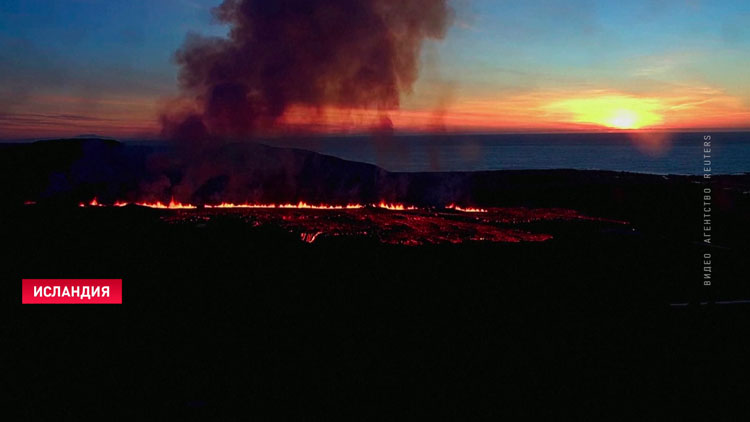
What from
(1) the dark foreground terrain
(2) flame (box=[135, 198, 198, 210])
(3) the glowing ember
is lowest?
(1) the dark foreground terrain

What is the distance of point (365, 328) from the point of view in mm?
12305

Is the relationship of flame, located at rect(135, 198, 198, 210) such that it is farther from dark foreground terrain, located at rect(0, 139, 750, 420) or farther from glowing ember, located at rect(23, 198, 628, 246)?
dark foreground terrain, located at rect(0, 139, 750, 420)

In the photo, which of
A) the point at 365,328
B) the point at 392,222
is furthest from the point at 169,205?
the point at 365,328

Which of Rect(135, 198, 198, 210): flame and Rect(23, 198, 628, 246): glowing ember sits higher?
Rect(135, 198, 198, 210): flame

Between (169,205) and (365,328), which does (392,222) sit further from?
(169,205)

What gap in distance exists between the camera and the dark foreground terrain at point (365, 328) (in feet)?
30.3

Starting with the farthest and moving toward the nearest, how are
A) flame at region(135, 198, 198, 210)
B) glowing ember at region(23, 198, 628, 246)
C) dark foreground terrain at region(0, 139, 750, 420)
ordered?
flame at region(135, 198, 198, 210), glowing ember at region(23, 198, 628, 246), dark foreground terrain at region(0, 139, 750, 420)

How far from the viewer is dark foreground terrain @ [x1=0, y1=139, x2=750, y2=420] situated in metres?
9.23

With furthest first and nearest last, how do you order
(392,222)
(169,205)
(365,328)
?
(169,205) → (392,222) → (365,328)

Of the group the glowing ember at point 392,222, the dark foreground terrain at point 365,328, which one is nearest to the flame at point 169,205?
the glowing ember at point 392,222

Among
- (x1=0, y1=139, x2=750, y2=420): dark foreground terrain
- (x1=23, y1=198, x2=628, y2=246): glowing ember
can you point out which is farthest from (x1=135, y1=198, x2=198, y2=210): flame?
(x1=0, y1=139, x2=750, y2=420): dark foreground terrain

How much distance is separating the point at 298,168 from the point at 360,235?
76.7ft

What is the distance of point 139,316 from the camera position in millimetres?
12820

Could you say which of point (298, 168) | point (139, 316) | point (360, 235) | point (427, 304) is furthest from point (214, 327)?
point (298, 168)
